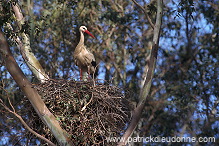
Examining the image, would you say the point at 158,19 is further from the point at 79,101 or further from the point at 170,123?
the point at 170,123

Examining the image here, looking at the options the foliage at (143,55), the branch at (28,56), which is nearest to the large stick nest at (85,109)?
the branch at (28,56)

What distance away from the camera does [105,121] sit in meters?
8.77

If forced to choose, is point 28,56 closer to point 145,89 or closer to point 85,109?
point 85,109

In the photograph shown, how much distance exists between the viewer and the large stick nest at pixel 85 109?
8562 millimetres

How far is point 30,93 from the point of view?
789 centimetres

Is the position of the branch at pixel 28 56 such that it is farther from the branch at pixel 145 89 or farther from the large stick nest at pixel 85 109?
the branch at pixel 145 89

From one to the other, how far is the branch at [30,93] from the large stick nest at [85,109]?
480 mm

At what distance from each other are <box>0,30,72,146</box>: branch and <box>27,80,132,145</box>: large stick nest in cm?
48

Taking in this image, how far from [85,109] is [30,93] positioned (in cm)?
136

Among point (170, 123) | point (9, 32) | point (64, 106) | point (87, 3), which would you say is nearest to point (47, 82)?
point (64, 106)

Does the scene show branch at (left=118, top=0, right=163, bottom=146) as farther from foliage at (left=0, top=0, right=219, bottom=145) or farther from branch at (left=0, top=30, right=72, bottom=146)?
foliage at (left=0, top=0, right=219, bottom=145)

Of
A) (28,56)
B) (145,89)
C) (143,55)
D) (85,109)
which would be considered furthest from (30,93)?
(143,55)

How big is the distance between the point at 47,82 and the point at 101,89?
1.17 metres

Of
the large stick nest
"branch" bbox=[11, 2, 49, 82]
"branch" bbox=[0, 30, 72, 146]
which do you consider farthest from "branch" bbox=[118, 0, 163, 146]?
"branch" bbox=[11, 2, 49, 82]
